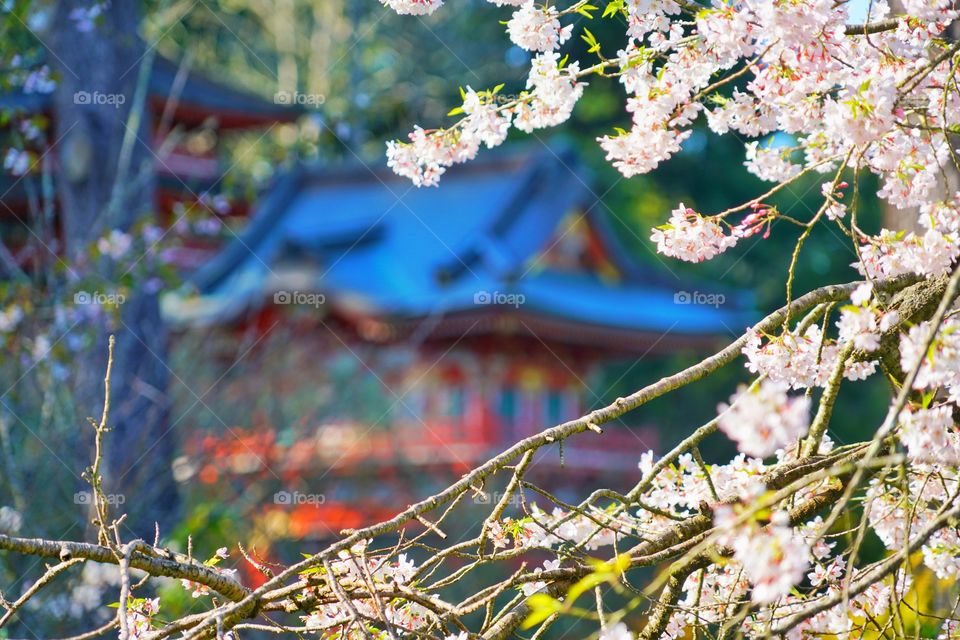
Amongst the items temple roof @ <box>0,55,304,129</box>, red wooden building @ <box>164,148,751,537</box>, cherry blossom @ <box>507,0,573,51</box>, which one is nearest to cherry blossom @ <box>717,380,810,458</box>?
cherry blossom @ <box>507,0,573,51</box>

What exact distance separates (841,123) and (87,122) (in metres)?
6.57

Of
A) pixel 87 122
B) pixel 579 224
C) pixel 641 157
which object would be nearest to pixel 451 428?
pixel 579 224

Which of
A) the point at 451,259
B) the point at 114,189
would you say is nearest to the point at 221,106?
the point at 451,259

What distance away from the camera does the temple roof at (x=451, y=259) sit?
11203 millimetres

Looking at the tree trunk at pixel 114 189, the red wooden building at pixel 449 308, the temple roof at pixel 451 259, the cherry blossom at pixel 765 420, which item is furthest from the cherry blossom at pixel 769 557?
the temple roof at pixel 451 259

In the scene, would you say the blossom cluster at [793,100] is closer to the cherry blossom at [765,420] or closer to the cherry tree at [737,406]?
the cherry tree at [737,406]

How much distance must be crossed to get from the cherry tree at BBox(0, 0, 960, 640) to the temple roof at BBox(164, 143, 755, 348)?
8.30m

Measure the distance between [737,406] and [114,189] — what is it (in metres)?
5.67

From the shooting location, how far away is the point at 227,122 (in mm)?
12383

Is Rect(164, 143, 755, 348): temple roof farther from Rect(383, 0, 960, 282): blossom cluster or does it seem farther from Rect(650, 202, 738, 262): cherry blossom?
Rect(650, 202, 738, 262): cherry blossom

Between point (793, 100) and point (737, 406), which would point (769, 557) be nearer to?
point (737, 406)

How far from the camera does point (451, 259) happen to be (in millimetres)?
11953

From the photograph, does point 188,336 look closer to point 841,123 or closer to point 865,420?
point 841,123

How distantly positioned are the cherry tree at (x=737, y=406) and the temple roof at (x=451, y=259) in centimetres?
830
